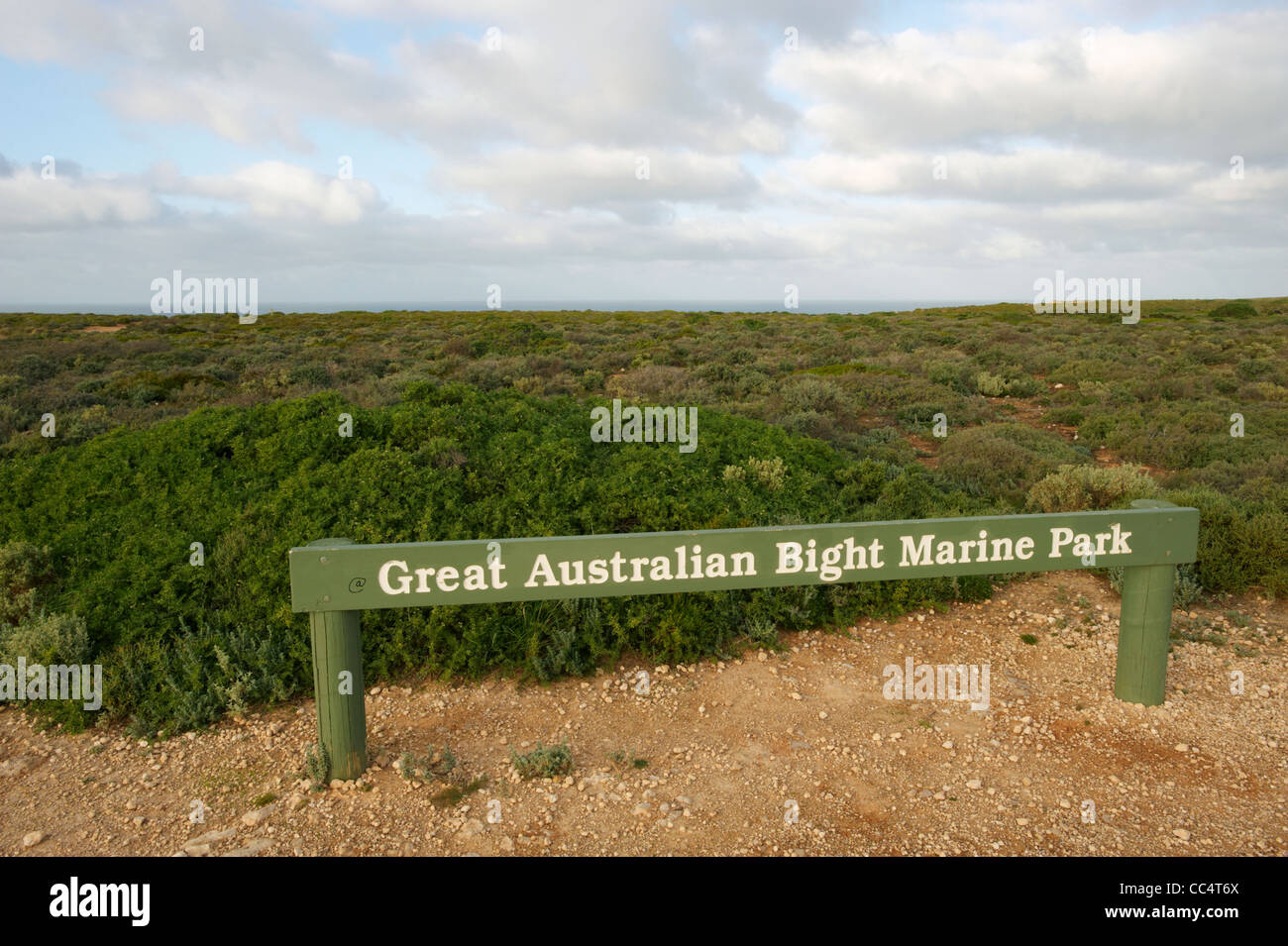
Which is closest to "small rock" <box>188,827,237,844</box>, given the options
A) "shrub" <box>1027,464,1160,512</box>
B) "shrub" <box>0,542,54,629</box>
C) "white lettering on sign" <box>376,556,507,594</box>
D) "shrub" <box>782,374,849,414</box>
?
"white lettering on sign" <box>376,556,507,594</box>

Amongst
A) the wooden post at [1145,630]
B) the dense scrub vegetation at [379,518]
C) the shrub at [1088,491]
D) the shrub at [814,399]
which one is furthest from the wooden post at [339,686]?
the shrub at [814,399]

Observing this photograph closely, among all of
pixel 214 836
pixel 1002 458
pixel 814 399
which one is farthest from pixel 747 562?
pixel 814 399

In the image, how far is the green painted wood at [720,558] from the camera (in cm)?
350

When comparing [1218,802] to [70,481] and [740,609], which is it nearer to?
[740,609]

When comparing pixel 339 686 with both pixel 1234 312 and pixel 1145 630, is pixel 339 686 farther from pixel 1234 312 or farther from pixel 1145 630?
pixel 1234 312

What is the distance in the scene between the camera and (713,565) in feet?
12.3

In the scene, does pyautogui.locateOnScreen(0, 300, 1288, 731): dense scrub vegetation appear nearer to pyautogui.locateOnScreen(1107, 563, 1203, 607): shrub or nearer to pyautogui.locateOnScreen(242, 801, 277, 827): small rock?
pyautogui.locateOnScreen(1107, 563, 1203, 607): shrub

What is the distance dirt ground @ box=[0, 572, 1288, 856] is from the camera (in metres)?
3.33

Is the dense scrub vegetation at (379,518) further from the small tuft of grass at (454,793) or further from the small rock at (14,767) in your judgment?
the small tuft of grass at (454,793)

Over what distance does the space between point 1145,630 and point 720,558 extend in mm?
2436

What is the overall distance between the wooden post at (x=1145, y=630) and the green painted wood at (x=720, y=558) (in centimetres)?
12

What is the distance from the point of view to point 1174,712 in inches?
167

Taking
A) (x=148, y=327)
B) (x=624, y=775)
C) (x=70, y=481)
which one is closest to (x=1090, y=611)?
(x=624, y=775)

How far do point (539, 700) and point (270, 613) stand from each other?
1.90 meters
